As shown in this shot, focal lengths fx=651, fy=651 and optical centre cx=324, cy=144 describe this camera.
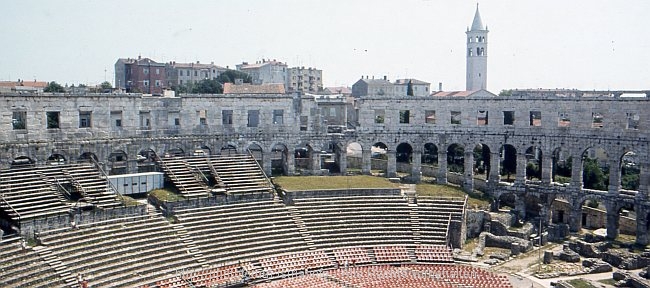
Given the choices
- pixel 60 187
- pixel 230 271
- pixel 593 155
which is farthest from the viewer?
pixel 593 155

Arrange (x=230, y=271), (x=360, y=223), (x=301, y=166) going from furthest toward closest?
(x=301, y=166)
(x=360, y=223)
(x=230, y=271)

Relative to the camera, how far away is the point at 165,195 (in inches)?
1666

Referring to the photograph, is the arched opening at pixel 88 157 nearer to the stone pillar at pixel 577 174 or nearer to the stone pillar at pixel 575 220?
the stone pillar at pixel 577 174

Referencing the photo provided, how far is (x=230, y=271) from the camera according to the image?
35812mm

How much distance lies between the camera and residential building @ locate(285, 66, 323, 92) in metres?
126

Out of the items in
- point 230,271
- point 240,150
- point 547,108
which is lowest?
point 230,271

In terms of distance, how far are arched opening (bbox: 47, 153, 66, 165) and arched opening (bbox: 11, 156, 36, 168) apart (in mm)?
1178

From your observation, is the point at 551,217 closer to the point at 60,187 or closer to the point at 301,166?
the point at 301,166

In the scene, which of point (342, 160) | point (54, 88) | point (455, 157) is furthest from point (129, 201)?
point (54, 88)

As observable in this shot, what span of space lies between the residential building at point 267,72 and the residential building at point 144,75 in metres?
19.9

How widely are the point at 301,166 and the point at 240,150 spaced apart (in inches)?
356

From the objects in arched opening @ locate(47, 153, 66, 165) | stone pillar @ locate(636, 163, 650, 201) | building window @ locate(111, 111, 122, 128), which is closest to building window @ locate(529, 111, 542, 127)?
stone pillar @ locate(636, 163, 650, 201)

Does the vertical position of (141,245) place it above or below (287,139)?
below

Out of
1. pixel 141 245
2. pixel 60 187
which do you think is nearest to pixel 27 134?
pixel 60 187
